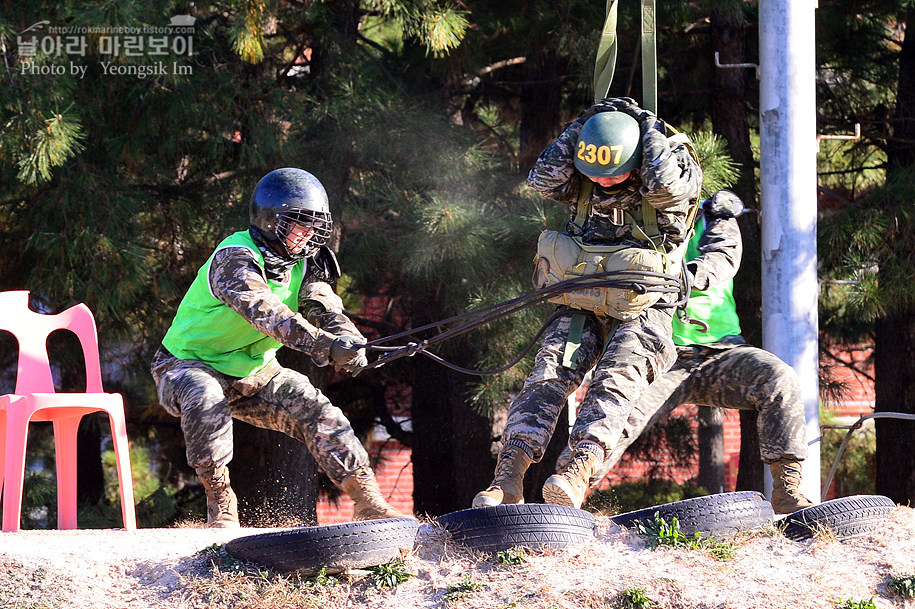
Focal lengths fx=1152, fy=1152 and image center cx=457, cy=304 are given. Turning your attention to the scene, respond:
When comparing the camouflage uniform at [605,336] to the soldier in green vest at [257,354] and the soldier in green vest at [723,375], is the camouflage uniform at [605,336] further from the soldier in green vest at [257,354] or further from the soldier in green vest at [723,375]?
the soldier in green vest at [257,354]

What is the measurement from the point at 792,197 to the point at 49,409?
4.36 m

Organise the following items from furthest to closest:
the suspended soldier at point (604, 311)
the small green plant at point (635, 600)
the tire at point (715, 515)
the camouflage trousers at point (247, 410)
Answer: the camouflage trousers at point (247, 410) → the suspended soldier at point (604, 311) → the tire at point (715, 515) → the small green plant at point (635, 600)

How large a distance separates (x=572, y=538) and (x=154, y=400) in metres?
6.41

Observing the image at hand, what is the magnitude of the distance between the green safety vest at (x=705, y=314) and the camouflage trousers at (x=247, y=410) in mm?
1682

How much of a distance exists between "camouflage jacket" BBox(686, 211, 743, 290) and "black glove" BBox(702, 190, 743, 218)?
3 cm

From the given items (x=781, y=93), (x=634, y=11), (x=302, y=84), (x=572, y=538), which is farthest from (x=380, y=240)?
(x=572, y=538)

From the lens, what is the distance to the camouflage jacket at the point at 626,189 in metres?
5.19

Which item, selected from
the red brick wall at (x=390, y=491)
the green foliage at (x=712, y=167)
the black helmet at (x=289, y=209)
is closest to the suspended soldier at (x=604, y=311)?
the black helmet at (x=289, y=209)

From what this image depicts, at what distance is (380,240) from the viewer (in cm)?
887

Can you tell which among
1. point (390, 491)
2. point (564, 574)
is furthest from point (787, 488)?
point (390, 491)

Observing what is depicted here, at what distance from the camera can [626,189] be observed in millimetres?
5324

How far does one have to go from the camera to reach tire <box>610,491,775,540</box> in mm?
4574

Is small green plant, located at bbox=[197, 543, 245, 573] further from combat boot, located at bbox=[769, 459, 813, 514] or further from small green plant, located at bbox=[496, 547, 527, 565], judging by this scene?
combat boot, located at bbox=[769, 459, 813, 514]

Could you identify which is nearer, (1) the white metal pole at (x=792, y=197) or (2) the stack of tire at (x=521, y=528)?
(2) the stack of tire at (x=521, y=528)
